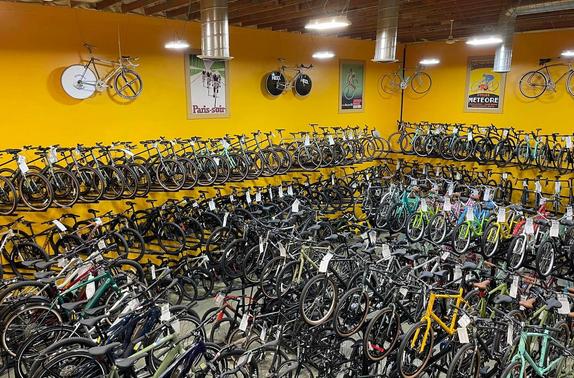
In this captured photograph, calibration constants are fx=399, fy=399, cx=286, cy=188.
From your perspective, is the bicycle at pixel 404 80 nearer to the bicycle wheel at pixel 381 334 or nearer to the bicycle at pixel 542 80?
the bicycle at pixel 542 80

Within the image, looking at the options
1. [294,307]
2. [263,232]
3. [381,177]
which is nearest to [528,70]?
[381,177]

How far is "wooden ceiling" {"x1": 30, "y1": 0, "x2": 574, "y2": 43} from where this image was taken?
6258mm

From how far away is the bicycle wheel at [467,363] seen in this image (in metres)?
3.54

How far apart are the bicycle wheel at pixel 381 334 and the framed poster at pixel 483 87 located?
25.8 feet

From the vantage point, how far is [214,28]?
544 cm

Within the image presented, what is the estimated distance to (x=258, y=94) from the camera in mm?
8680

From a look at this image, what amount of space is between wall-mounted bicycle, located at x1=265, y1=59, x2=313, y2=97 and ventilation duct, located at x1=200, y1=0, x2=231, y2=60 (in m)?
3.17

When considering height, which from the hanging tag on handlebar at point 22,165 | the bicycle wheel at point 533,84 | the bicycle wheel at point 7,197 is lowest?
the bicycle wheel at point 7,197

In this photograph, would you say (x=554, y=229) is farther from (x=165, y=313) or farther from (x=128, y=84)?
(x=128, y=84)

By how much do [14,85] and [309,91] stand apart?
19.2 feet

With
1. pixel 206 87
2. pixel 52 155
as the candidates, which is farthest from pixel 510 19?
pixel 52 155

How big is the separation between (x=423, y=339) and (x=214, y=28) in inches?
180

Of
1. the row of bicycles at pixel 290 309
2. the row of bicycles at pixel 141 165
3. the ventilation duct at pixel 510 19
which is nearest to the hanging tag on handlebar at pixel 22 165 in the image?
the row of bicycles at pixel 141 165

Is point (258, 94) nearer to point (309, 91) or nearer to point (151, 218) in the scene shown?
point (309, 91)
